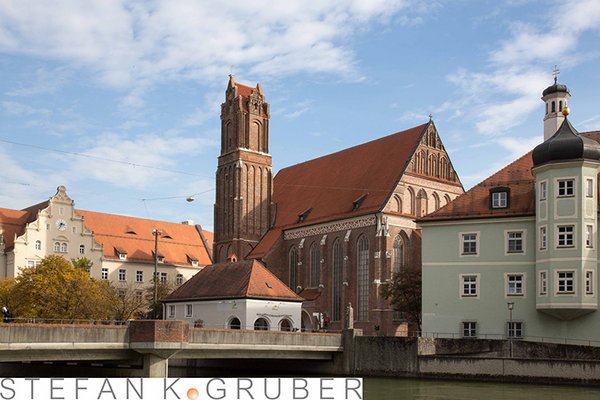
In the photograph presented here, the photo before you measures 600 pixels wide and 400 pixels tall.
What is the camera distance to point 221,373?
155ft

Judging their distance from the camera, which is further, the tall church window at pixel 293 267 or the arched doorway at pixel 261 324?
the tall church window at pixel 293 267

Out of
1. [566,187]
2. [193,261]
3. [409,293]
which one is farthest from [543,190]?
[193,261]

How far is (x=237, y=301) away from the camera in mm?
52812

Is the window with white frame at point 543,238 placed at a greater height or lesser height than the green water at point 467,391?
greater

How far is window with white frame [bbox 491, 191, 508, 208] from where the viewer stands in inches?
1860

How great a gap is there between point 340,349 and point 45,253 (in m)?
43.8

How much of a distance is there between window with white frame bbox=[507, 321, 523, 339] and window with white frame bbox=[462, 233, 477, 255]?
4.62 m

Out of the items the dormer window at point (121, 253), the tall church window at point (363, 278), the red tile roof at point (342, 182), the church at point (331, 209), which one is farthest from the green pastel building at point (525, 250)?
the dormer window at point (121, 253)

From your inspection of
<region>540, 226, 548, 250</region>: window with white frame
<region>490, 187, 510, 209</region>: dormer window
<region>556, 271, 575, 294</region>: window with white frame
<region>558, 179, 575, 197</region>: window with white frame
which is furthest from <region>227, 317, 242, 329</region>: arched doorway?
<region>558, 179, 575, 197</region>: window with white frame

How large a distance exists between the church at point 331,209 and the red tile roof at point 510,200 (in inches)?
503

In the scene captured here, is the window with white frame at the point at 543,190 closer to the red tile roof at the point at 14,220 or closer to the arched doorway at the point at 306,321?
the arched doorway at the point at 306,321

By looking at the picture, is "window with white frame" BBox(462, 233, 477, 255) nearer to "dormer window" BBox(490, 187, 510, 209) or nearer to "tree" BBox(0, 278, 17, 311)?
"dormer window" BBox(490, 187, 510, 209)

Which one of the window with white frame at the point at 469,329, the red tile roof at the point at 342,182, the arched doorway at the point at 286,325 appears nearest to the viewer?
the window with white frame at the point at 469,329

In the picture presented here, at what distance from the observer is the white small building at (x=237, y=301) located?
52.7m
